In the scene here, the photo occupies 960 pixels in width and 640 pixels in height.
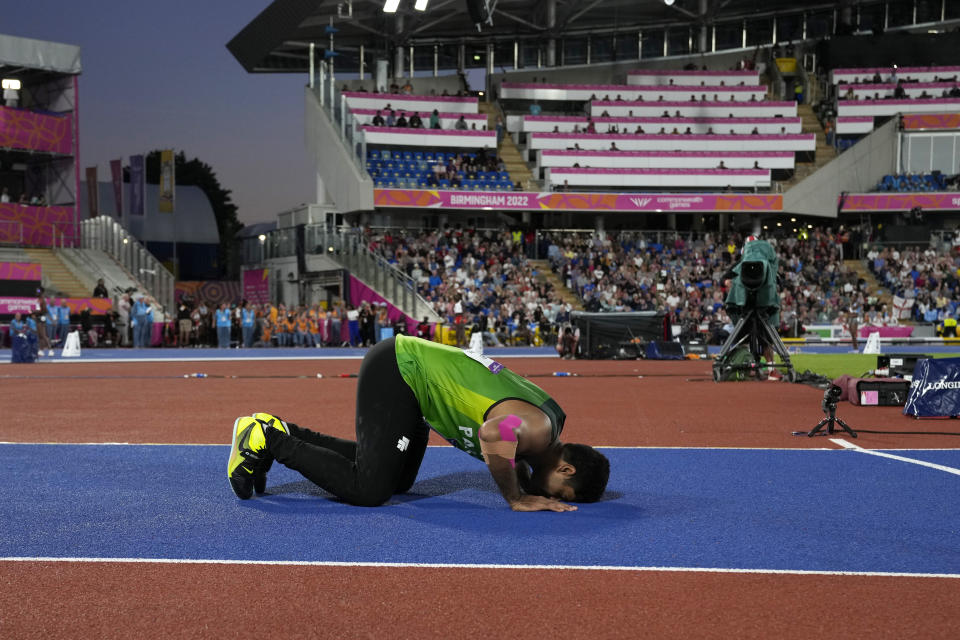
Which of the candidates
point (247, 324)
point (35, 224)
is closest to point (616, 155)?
point (247, 324)

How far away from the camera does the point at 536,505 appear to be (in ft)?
17.5

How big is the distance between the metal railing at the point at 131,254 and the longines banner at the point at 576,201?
1017 centimetres

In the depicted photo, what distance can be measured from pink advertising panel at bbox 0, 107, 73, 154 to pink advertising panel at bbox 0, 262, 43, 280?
9126 mm

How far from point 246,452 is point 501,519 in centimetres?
163

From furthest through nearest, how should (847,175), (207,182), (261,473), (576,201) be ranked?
(207,182) < (847,175) < (576,201) < (261,473)

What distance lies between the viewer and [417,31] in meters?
52.8

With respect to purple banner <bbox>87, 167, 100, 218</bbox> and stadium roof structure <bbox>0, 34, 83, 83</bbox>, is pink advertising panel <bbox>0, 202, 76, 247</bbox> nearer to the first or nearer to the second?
purple banner <bbox>87, 167, 100, 218</bbox>

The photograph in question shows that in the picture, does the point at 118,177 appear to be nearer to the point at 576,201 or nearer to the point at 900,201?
the point at 576,201

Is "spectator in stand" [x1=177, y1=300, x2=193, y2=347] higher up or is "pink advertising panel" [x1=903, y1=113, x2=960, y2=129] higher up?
"pink advertising panel" [x1=903, y1=113, x2=960, y2=129]

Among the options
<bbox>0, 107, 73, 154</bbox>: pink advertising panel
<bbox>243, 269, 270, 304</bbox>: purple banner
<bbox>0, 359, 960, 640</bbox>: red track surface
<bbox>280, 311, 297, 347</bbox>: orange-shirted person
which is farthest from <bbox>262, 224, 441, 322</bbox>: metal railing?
<bbox>0, 359, 960, 640</bbox>: red track surface

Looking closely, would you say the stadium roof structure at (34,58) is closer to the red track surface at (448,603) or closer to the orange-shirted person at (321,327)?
the orange-shirted person at (321,327)

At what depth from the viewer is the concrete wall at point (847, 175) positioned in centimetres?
4806

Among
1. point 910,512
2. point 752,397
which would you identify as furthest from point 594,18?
point 910,512

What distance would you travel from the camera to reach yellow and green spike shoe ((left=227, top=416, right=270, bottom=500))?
5.66 m
